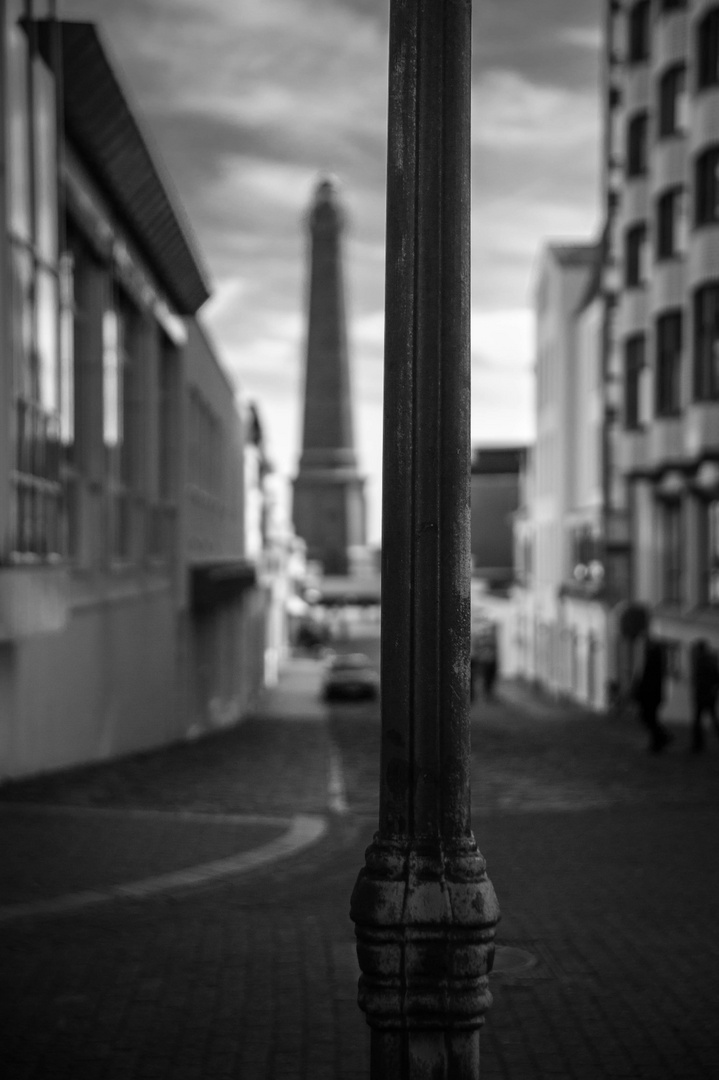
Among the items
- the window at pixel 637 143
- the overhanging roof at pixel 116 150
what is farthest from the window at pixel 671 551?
the overhanging roof at pixel 116 150

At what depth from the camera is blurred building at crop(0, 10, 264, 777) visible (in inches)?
565

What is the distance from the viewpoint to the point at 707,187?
96.8 ft

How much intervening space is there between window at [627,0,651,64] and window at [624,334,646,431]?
631 cm

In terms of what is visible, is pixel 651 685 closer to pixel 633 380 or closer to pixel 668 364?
pixel 668 364

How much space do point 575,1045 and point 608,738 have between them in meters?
20.7

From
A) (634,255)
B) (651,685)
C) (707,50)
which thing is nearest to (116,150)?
(651,685)

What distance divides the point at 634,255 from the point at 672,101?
16.3 feet

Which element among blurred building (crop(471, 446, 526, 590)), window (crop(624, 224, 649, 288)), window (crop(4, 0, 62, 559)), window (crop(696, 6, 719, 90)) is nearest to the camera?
window (crop(4, 0, 62, 559))

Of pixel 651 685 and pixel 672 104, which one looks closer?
pixel 651 685

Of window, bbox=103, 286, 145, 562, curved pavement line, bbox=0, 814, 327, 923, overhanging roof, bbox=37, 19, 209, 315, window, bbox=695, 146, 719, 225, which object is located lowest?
curved pavement line, bbox=0, 814, 327, 923

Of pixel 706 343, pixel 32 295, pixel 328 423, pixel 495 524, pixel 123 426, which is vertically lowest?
pixel 495 524

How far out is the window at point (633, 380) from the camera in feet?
121

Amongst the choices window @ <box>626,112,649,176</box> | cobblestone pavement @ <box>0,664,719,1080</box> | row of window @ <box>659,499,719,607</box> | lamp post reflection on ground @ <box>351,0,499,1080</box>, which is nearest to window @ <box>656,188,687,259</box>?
Answer: window @ <box>626,112,649,176</box>

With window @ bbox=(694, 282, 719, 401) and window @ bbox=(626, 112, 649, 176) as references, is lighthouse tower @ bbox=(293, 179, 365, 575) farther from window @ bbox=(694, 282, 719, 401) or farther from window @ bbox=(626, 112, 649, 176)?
window @ bbox=(694, 282, 719, 401)
